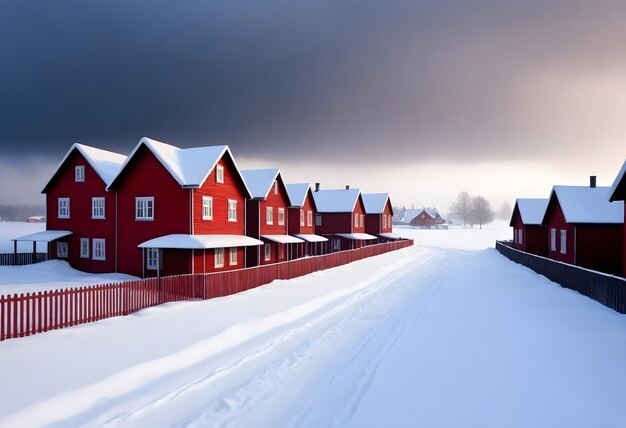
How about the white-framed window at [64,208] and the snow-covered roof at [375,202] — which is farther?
the snow-covered roof at [375,202]

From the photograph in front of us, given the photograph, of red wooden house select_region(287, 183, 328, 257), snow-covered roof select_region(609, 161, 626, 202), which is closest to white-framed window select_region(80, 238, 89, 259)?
red wooden house select_region(287, 183, 328, 257)

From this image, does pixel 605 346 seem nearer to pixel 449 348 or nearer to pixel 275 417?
pixel 449 348

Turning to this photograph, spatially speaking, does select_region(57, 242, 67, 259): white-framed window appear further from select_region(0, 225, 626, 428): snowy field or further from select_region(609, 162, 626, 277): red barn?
select_region(609, 162, 626, 277): red barn

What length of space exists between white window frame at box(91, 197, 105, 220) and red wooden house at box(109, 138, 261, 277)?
261 cm

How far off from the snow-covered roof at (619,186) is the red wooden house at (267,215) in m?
25.3

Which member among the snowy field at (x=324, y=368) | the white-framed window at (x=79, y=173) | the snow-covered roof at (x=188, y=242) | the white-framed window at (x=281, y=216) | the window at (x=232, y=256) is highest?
the white-framed window at (x=79, y=173)

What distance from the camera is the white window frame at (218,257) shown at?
29067 mm

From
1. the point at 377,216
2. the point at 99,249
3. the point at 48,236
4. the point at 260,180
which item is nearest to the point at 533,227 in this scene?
the point at 377,216

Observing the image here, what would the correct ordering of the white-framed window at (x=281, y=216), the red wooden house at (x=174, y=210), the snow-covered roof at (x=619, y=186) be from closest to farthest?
the snow-covered roof at (x=619, y=186), the red wooden house at (x=174, y=210), the white-framed window at (x=281, y=216)

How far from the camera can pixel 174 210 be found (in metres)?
27.7

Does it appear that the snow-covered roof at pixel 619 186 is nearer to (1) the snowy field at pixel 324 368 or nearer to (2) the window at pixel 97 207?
(1) the snowy field at pixel 324 368

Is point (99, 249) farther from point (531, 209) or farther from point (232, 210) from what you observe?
point (531, 209)

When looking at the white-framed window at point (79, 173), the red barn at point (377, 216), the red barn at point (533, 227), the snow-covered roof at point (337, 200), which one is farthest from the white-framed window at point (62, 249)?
the red barn at point (377, 216)

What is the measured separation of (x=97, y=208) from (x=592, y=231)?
36917 mm
